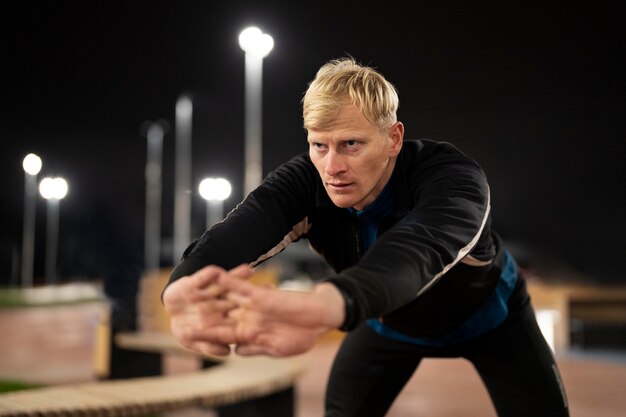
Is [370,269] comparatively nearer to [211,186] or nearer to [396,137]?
[396,137]

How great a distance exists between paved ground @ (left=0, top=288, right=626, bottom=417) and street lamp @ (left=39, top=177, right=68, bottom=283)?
9.39 ft

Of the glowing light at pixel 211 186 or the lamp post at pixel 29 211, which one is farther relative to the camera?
the glowing light at pixel 211 186

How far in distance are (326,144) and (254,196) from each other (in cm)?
37

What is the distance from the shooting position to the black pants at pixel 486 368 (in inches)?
111

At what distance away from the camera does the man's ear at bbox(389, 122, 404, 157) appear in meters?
2.26

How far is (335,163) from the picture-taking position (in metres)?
2.10

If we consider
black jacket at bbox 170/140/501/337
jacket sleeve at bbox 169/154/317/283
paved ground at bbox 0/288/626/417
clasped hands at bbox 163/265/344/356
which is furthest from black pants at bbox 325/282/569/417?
paved ground at bbox 0/288/626/417

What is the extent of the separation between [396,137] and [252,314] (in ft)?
3.38

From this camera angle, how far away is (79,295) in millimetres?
36406

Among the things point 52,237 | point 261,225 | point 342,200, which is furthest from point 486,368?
point 52,237

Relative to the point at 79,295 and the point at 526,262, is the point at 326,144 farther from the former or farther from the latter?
the point at 79,295

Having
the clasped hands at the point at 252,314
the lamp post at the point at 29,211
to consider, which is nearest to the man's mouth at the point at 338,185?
the clasped hands at the point at 252,314

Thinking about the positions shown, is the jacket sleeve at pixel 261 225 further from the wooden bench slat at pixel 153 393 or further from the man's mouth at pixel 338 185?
the wooden bench slat at pixel 153 393

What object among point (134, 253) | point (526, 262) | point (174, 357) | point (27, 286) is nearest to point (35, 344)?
point (174, 357)
